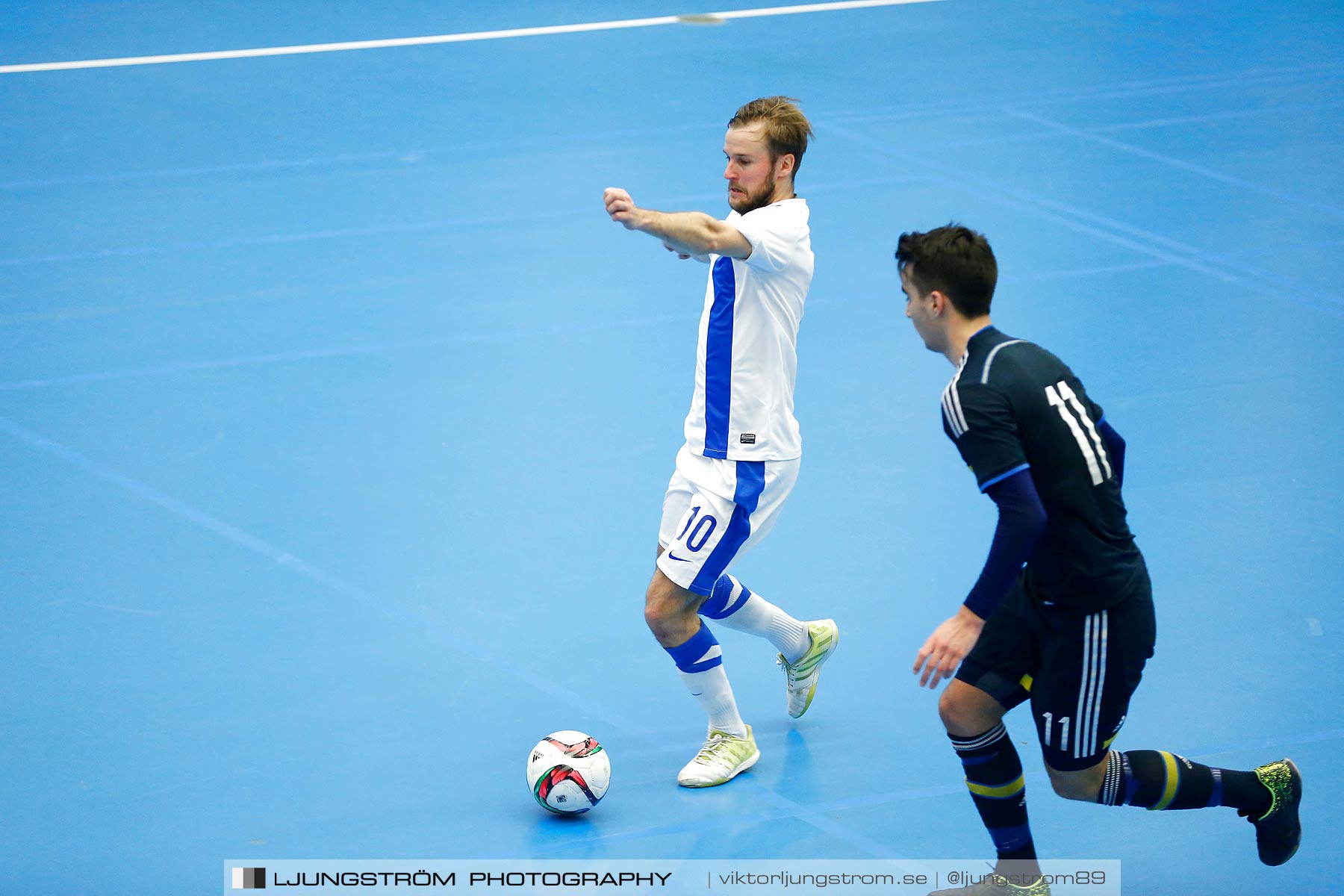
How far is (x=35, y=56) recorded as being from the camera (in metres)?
14.2

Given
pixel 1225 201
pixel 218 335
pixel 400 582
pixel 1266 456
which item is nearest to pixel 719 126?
pixel 1225 201

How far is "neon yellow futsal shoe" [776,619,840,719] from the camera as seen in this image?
5.82 meters

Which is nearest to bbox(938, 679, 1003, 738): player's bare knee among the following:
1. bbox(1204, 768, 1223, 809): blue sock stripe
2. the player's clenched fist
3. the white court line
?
bbox(1204, 768, 1223, 809): blue sock stripe

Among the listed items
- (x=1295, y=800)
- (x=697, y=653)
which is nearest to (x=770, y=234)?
(x=697, y=653)

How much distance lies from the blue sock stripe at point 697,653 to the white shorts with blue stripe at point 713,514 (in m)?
0.19

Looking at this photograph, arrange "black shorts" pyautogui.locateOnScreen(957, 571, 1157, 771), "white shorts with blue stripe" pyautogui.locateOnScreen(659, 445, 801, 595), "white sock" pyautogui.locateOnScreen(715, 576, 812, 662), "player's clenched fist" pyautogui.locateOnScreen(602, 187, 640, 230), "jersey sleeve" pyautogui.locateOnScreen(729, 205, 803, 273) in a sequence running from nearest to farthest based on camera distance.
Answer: "black shorts" pyautogui.locateOnScreen(957, 571, 1157, 771), "player's clenched fist" pyautogui.locateOnScreen(602, 187, 640, 230), "jersey sleeve" pyautogui.locateOnScreen(729, 205, 803, 273), "white shorts with blue stripe" pyautogui.locateOnScreen(659, 445, 801, 595), "white sock" pyautogui.locateOnScreen(715, 576, 812, 662)

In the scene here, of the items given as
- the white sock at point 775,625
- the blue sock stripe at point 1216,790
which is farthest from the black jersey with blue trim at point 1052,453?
the white sock at point 775,625

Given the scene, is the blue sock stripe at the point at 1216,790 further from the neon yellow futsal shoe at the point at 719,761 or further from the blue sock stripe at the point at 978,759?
the neon yellow futsal shoe at the point at 719,761

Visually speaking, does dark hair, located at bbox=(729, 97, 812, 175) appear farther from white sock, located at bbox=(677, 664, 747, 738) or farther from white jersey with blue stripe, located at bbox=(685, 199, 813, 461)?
white sock, located at bbox=(677, 664, 747, 738)

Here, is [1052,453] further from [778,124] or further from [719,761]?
[719,761]

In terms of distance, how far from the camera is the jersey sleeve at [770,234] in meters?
5.05

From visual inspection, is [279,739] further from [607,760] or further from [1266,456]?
[1266,456]

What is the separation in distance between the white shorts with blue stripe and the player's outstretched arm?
0.82 meters

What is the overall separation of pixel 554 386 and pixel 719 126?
195 inches
